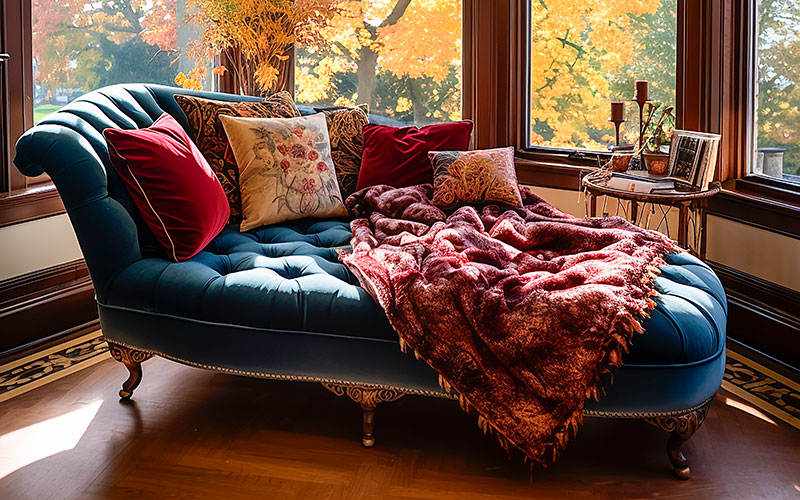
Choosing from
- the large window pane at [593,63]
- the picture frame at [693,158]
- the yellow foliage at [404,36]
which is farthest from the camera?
the yellow foliage at [404,36]

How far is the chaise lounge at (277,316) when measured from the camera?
205cm

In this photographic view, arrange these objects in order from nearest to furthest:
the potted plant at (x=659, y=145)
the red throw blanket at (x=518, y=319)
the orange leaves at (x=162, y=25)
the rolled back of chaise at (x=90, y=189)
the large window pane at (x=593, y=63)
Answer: the red throw blanket at (x=518, y=319) → the rolled back of chaise at (x=90, y=189) → the potted plant at (x=659, y=145) → the large window pane at (x=593, y=63) → the orange leaves at (x=162, y=25)

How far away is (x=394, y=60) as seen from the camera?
439 centimetres

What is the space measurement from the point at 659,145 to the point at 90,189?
7.46 ft

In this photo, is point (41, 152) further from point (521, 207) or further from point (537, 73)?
point (537, 73)

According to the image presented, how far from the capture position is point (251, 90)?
4.22m

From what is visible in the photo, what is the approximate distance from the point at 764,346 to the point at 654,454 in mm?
1049

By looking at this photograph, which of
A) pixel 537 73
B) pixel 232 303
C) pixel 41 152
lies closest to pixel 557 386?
pixel 232 303

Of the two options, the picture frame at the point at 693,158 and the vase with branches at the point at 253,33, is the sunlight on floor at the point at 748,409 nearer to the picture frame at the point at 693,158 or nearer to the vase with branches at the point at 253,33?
the picture frame at the point at 693,158

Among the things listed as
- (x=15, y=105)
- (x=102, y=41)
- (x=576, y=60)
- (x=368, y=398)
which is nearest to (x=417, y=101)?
(x=576, y=60)

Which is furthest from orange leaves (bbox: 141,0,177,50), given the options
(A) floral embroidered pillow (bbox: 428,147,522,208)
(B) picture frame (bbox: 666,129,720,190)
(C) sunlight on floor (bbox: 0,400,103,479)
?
(B) picture frame (bbox: 666,129,720,190)

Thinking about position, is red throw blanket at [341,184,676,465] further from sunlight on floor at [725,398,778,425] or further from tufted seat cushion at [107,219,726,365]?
sunlight on floor at [725,398,778,425]

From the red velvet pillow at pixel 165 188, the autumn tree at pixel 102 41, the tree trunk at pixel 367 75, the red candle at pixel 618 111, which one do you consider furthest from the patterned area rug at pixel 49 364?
the red candle at pixel 618 111

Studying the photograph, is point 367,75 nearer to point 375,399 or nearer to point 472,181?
point 472,181
